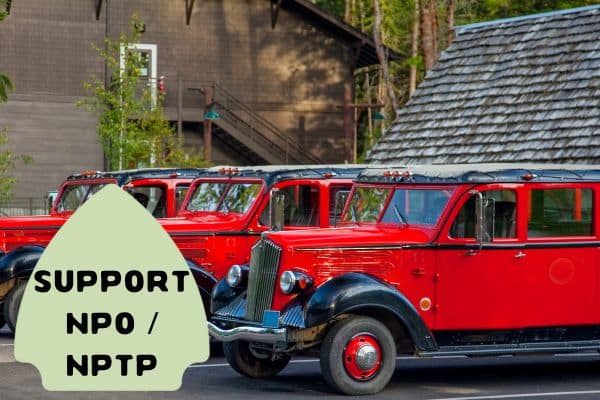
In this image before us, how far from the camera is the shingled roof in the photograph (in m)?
21.9

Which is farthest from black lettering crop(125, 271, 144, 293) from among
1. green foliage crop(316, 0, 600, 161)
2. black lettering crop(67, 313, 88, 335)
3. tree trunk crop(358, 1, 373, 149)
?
tree trunk crop(358, 1, 373, 149)

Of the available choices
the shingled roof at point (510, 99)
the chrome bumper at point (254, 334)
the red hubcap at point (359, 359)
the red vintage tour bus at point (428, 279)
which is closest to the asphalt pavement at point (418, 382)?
the red hubcap at point (359, 359)

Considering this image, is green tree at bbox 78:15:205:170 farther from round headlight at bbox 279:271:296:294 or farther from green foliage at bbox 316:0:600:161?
round headlight at bbox 279:271:296:294

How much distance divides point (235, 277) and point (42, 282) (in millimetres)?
8523

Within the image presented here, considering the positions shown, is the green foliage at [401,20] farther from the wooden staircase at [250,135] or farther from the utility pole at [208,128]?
the utility pole at [208,128]

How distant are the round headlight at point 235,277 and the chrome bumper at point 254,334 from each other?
65 cm

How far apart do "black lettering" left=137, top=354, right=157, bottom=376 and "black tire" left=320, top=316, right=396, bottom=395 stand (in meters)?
7.19

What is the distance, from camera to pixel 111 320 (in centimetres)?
319

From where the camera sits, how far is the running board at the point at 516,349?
11125 millimetres

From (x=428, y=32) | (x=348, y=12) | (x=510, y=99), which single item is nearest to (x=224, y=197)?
(x=510, y=99)

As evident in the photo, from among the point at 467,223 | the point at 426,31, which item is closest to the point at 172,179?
the point at 467,223

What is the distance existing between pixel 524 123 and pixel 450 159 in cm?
144

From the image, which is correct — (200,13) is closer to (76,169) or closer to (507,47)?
(76,169)

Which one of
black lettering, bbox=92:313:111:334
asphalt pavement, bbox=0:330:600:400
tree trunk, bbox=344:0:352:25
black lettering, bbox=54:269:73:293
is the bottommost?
asphalt pavement, bbox=0:330:600:400
